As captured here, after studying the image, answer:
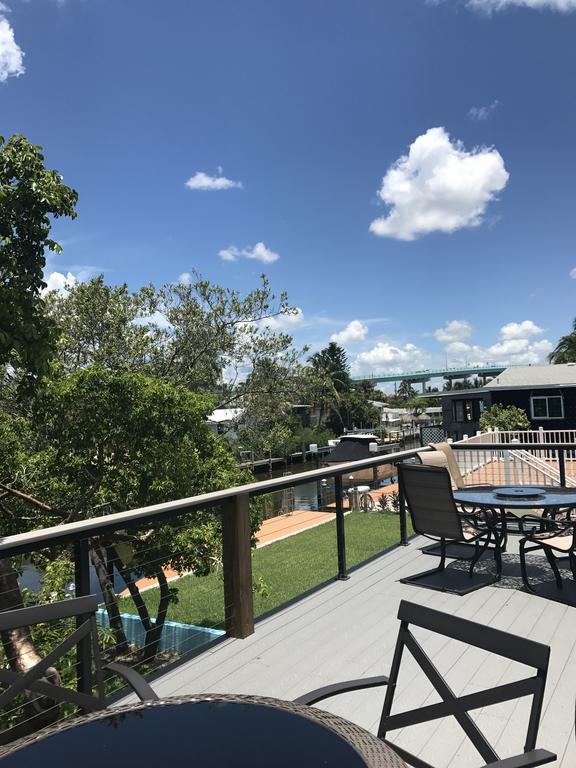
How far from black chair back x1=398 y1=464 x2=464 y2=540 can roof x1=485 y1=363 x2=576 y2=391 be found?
22.8 meters

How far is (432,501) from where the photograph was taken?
4.62m

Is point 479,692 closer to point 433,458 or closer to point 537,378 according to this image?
point 433,458

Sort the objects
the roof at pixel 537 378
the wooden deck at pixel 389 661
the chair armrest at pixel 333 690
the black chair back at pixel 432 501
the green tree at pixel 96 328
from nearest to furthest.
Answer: the chair armrest at pixel 333 690 → the wooden deck at pixel 389 661 → the black chair back at pixel 432 501 → the green tree at pixel 96 328 → the roof at pixel 537 378

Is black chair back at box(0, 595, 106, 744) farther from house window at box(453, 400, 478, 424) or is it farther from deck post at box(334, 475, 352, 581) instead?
house window at box(453, 400, 478, 424)

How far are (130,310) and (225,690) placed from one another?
14.2 metres

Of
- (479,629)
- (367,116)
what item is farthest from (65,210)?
(367,116)

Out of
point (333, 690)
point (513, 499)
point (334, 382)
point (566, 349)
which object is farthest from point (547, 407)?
point (334, 382)

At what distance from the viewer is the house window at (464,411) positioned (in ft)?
105

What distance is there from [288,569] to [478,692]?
8.20m

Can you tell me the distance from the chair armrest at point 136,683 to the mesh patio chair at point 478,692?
458mm

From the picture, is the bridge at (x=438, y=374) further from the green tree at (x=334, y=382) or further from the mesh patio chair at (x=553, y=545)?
the mesh patio chair at (x=553, y=545)

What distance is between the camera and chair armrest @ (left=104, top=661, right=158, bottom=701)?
1646 mm

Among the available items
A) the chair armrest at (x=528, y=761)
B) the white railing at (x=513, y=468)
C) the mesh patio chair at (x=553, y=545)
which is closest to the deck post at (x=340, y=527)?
the mesh patio chair at (x=553, y=545)

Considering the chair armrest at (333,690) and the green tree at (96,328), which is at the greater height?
the green tree at (96,328)
